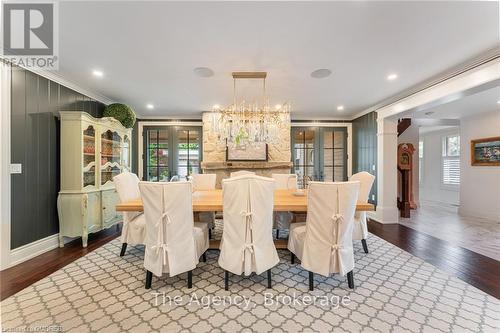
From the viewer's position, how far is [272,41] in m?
2.09

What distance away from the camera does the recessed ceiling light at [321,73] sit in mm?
2754

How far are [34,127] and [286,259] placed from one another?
11.6 feet

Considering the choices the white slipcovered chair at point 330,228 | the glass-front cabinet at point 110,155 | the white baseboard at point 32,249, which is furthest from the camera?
the glass-front cabinet at point 110,155

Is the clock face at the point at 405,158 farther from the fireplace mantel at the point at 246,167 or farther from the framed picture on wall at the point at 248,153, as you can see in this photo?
the framed picture on wall at the point at 248,153

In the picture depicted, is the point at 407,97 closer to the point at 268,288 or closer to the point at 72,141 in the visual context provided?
the point at 268,288

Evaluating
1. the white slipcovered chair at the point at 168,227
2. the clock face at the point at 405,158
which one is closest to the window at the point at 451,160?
the clock face at the point at 405,158

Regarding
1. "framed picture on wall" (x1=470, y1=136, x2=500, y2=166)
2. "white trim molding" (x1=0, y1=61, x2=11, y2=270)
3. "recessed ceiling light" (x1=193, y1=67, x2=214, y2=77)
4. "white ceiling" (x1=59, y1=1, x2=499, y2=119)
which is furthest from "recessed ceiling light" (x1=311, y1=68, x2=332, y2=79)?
"framed picture on wall" (x1=470, y1=136, x2=500, y2=166)

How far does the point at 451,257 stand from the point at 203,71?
152 inches

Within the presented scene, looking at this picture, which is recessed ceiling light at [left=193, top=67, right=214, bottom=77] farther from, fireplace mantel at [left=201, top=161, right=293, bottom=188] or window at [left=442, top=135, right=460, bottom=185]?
window at [left=442, top=135, right=460, bottom=185]

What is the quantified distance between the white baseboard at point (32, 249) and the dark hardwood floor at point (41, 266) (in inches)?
2.4

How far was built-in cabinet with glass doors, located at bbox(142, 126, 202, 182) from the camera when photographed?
5.42 metres

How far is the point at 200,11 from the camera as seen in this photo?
1.70 metres

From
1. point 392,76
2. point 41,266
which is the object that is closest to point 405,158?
point 392,76

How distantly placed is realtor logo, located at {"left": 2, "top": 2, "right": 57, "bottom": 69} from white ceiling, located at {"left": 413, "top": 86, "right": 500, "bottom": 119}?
5.62 metres
